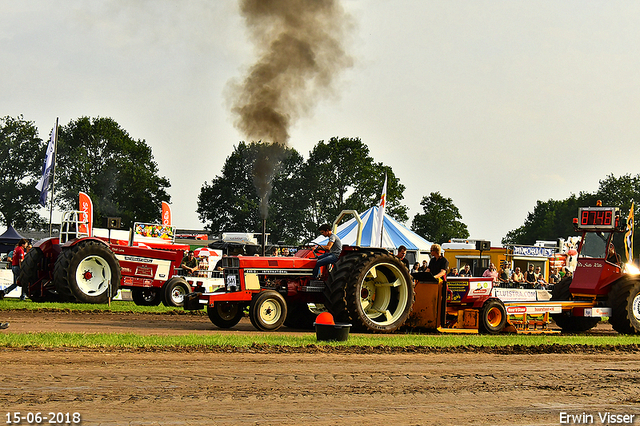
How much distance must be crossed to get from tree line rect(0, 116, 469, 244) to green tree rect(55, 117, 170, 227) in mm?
89

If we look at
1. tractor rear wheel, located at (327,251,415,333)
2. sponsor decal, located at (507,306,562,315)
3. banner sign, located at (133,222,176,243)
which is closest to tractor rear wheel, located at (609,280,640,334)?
sponsor decal, located at (507,306,562,315)

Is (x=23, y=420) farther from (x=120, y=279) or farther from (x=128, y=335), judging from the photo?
(x=120, y=279)

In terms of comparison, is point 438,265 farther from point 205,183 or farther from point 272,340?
point 205,183

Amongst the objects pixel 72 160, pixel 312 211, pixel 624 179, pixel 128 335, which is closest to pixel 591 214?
pixel 128 335

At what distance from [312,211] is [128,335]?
2150 inches

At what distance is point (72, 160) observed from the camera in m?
64.6

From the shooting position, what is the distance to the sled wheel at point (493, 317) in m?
12.7

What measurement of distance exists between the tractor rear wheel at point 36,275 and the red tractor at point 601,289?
11.4 metres

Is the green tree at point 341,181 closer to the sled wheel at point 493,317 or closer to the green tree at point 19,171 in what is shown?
the green tree at point 19,171

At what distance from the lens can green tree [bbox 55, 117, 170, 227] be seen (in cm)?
6369

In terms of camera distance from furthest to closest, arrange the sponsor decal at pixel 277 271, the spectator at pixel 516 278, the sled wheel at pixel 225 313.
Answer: the spectator at pixel 516 278 < the sled wheel at pixel 225 313 < the sponsor decal at pixel 277 271

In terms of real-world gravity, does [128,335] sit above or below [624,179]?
below

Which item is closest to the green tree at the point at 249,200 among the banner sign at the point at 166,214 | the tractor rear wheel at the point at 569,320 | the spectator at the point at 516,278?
the banner sign at the point at 166,214

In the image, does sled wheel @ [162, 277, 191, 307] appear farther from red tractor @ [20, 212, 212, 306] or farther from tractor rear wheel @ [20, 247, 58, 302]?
tractor rear wheel @ [20, 247, 58, 302]
